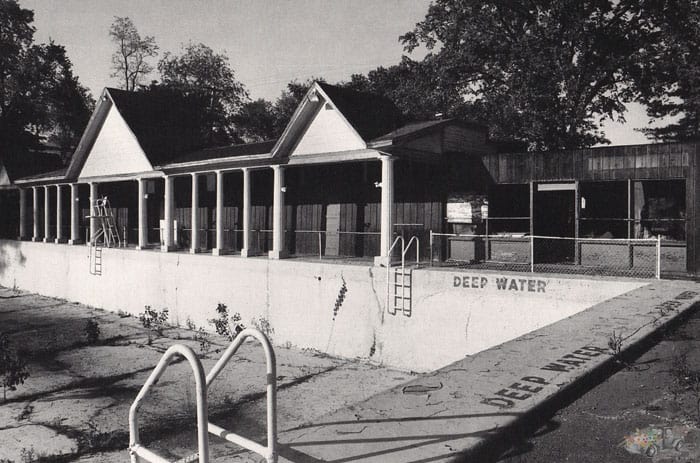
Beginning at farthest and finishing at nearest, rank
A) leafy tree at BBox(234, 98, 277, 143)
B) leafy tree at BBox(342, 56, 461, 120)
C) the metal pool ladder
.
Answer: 1. leafy tree at BBox(234, 98, 277, 143)
2. leafy tree at BBox(342, 56, 461, 120)
3. the metal pool ladder

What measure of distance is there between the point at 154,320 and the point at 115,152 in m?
9.61

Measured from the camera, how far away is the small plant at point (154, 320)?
20984 millimetres

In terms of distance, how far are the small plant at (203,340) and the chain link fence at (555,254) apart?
296 inches

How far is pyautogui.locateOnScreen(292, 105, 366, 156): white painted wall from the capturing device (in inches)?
706

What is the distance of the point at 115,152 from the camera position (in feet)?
90.3

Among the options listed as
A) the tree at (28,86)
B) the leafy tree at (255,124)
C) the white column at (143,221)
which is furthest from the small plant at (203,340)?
the leafy tree at (255,124)

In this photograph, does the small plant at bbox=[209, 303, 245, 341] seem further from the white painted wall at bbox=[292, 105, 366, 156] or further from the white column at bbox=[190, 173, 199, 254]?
the white painted wall at bbox=[292, 105, 366, 156]

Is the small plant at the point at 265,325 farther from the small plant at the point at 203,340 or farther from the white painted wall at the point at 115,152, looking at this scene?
the white painted wall at the point at 115,152

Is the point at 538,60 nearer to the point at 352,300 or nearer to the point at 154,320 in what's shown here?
the point at 352,300

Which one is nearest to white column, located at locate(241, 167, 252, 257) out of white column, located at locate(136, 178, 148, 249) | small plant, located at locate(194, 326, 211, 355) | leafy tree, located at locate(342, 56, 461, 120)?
small plant, located at locate(194, 326, 211, 355)

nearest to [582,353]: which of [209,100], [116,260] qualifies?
[116,260]

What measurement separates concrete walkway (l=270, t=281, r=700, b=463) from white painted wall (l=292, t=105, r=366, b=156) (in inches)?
431

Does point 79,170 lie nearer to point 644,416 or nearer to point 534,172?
point 534,172

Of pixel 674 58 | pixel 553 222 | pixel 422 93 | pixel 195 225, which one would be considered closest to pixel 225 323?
pixel 195 225
